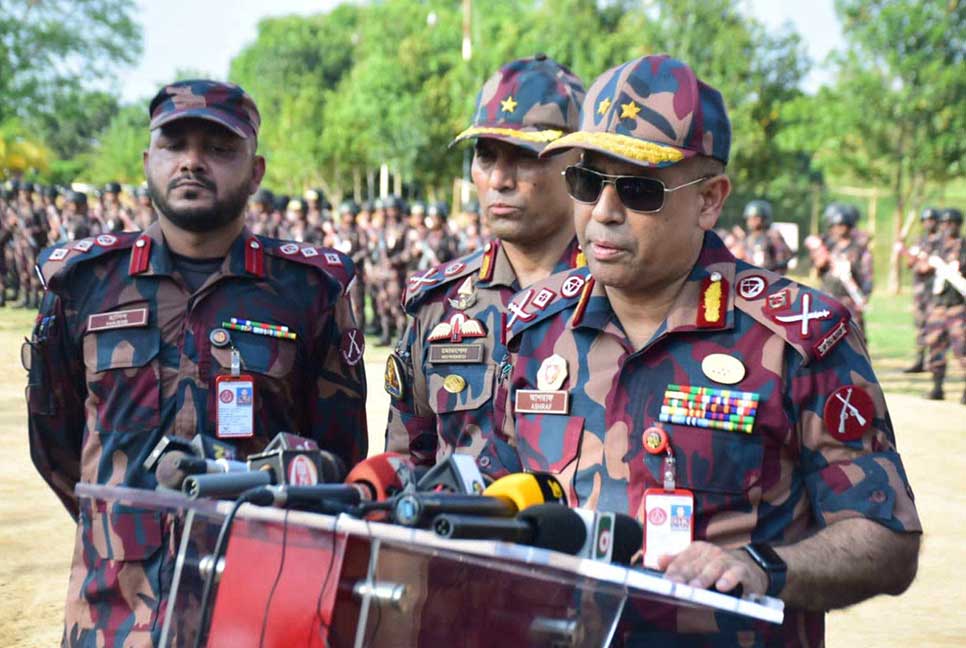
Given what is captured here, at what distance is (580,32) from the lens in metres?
43.6

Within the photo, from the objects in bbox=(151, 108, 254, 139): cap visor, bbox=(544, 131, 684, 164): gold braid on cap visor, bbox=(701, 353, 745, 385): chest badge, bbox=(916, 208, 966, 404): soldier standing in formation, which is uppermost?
bbox=(916, 208, 966, 404): soldier standing in formation

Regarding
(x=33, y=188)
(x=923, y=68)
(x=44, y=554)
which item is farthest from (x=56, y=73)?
(x=44, y=554)

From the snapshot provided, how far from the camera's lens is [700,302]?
272cm

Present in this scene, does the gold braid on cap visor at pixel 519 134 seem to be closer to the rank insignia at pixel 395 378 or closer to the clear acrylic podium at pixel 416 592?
the rank insignia at pixel 395 378

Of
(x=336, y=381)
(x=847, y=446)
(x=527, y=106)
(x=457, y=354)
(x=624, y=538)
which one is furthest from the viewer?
(x=527, y=106)

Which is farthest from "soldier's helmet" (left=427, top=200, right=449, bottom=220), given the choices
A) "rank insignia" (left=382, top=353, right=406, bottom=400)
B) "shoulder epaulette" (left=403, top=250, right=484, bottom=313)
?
"rank insignia" (left=382, top=353, right=406, bottom=400)

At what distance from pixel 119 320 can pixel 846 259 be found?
13.5 meters

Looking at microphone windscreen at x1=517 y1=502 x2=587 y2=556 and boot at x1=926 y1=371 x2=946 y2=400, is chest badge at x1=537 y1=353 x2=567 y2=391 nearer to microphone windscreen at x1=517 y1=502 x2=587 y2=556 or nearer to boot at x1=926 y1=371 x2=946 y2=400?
microphone windscreen at x1=517 y1=502 x2=587 y2=556

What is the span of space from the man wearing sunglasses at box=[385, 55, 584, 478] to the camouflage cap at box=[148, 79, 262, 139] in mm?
830

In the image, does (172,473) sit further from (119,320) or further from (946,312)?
(946,312)

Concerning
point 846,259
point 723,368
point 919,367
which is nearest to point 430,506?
point 723,368

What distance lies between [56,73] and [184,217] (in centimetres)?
4927

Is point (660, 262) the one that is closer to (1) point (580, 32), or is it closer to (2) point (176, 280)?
(2) point (176, 280)

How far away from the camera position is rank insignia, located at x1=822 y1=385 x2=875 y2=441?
248 cm
